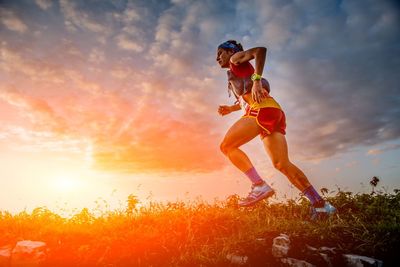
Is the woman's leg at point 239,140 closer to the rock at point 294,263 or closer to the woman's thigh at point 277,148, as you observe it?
the woman's thigh at point 277,148

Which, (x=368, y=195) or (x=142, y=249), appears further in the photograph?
(x=368, y=195)

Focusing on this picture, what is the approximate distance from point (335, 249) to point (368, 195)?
3513 millimetres

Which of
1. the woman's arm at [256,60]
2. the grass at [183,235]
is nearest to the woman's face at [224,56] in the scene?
the woman's arm at [256,60]

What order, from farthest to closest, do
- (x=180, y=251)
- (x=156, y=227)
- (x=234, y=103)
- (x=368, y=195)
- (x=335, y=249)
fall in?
(x=368, y=195) → (x=234, y=103) → (x=156, y=227) → (x=180, y=251) → (x=335, y=249)

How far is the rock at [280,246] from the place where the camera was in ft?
14.6

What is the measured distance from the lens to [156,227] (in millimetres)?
5383

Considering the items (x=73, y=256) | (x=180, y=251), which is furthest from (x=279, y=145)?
(x=73, y=256)

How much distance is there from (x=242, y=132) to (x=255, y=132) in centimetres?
23

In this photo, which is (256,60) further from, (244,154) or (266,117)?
(244,154)

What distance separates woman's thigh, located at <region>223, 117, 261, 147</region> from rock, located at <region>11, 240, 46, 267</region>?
3.41 metres

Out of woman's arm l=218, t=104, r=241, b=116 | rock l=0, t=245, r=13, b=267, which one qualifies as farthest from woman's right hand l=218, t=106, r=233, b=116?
rock l=0, t=245, r=13, b=267

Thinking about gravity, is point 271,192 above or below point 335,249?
above

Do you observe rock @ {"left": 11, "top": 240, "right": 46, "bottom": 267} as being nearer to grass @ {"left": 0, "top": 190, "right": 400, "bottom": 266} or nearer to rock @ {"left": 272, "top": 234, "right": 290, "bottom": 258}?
grass @ {"left": 0, "top": 190, "right": 400, "bottom": 266}

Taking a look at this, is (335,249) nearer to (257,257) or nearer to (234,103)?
(257,257)
